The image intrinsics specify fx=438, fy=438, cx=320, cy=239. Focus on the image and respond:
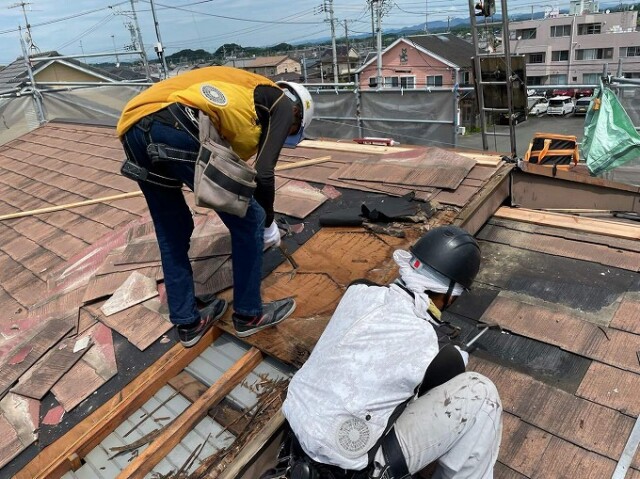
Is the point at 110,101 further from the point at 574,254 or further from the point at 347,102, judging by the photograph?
the point at 574,254

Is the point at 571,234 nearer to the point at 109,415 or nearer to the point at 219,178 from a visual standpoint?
the point at 219,178

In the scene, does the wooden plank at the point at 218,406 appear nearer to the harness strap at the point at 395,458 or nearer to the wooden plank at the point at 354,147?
the harness strap at the point at 395,458

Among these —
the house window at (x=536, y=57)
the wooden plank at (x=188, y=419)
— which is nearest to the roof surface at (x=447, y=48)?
the house window at (x=536, y=57)

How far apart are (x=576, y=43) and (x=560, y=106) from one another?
511 inches

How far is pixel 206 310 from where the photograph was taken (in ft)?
7.85

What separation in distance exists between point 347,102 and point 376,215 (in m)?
8.03

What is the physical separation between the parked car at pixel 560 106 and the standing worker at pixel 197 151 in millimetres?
34357

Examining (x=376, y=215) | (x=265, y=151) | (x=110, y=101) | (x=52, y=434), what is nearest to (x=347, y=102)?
(x=110, y=101)

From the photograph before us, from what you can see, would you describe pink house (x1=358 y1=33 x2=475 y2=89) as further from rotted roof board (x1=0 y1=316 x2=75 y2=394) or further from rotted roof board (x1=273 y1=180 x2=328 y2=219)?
rotted roof board (x1=0 y1=316 x2=75 y2=394)

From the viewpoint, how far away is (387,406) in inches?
59.4

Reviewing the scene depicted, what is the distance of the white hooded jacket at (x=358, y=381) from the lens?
1455 mm

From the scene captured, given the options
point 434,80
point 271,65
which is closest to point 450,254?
point 434,80

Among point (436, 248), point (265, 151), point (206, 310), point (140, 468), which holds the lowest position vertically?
point (140, 468)

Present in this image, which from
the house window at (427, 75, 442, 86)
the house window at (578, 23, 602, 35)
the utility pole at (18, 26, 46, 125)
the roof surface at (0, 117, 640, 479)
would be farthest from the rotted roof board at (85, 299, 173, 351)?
the house window at (578, 23, 602, 35)
